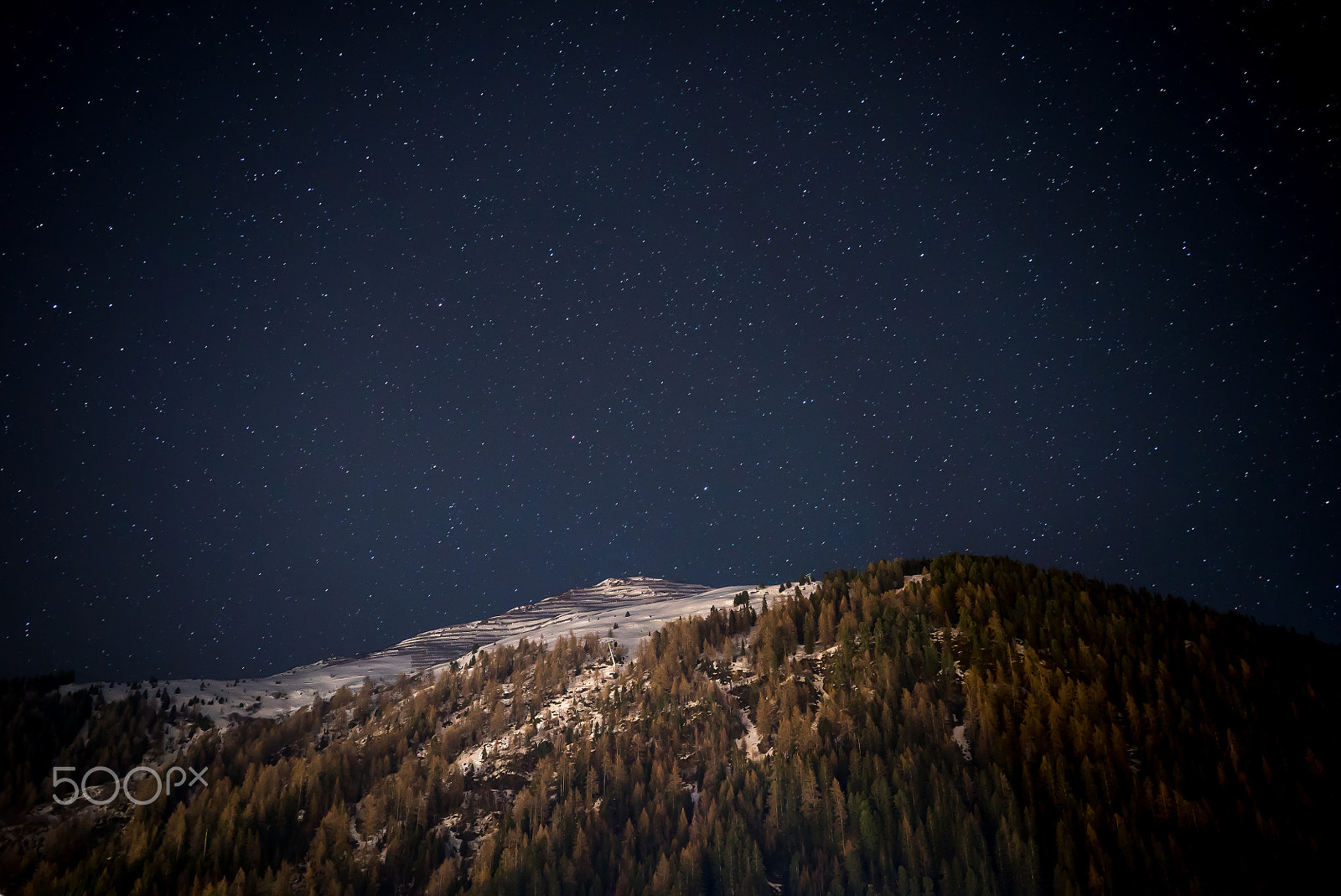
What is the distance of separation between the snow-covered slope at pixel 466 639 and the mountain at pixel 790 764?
16.4ft

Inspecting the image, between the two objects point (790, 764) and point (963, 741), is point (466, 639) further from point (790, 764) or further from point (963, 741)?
point (963, 741)

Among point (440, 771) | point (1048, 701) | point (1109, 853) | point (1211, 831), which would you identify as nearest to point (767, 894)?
point (1109, 853)

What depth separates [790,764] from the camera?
52.6 meters

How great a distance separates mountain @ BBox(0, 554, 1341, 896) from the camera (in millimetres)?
41406

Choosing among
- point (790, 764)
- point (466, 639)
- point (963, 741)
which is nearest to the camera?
point (963, 741)

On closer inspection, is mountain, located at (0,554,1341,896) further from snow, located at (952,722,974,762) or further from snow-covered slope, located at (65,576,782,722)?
snow-covered slope, located at (65,576,782,722)

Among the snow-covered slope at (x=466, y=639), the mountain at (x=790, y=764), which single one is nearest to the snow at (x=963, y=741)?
the mountain at (x=790, y=764)

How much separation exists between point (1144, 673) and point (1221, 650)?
10.5 meters

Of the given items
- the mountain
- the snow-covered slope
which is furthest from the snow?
the snow-covered slope

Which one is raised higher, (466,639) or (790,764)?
(466,639)

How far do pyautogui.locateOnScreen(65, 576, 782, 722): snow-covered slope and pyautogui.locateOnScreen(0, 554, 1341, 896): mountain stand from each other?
499cm

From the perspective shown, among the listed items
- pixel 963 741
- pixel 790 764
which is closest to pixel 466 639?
pixel 790 764

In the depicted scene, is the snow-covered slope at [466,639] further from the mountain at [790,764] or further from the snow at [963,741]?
the snow at [963,741]

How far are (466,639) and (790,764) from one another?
87896 millimetres
